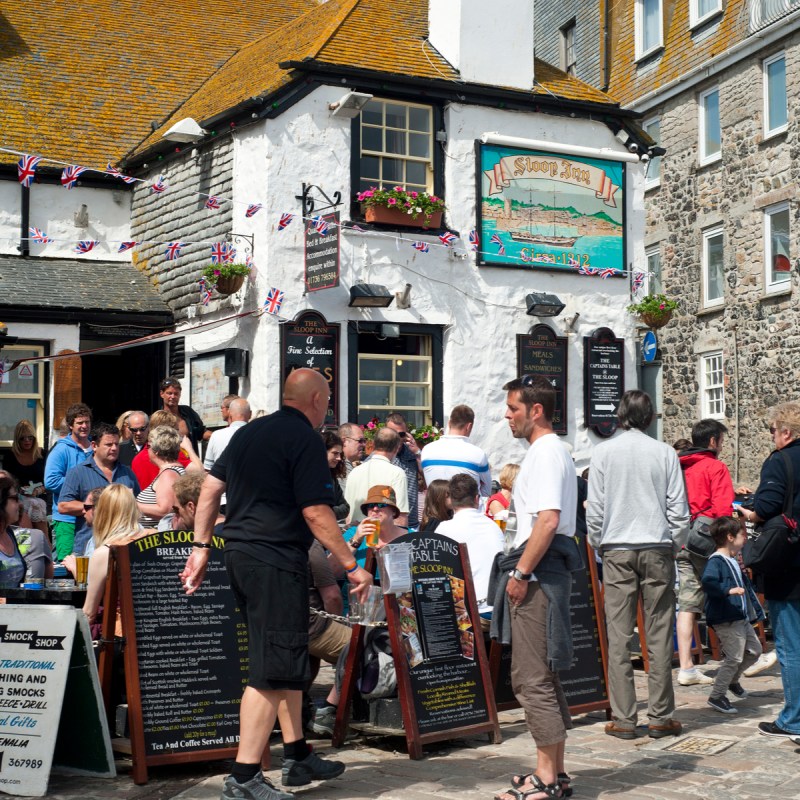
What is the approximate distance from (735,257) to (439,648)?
17153mm

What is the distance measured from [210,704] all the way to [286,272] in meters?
8.62

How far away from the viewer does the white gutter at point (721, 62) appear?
20969 mm

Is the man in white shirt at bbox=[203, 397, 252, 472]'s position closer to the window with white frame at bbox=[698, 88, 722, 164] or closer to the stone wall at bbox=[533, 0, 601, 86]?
the window with white frame at bbox=[698, 88, 722, 164]

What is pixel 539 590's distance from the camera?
588cm

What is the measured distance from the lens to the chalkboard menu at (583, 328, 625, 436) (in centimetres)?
1625

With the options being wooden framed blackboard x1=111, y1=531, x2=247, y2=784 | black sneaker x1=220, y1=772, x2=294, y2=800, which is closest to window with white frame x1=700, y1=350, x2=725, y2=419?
wooden framed blackboard x1=111, y1=531, x2=247, y2=784

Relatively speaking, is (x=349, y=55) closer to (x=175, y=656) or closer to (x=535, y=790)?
(x=175, y=656)

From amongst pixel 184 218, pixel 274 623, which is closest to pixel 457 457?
pixel 274 623

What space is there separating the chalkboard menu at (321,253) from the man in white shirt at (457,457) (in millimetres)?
4219

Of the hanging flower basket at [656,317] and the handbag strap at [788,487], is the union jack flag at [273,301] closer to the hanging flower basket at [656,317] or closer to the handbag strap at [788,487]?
the hanging flower basket at [656,317]

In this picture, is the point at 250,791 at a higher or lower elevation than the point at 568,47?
lower

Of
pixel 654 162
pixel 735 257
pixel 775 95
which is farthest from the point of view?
pixel 654 162

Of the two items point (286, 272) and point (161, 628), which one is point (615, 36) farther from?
point (161, 628)

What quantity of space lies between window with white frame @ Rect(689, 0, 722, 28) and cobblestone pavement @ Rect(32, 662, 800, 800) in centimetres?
1858
